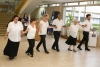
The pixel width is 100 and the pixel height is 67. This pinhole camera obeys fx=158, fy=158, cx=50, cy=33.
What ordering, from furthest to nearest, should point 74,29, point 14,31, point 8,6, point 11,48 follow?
point 8,6, point 74,29, point 11,48, point 14,31

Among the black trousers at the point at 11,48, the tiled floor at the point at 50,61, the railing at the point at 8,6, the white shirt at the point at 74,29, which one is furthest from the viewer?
the railing at the point at 8,6

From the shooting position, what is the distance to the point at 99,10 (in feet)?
28.2

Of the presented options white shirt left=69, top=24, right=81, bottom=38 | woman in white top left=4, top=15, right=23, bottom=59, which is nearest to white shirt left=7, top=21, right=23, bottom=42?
woman in white top left=4, top=15, right=23, bottom=59

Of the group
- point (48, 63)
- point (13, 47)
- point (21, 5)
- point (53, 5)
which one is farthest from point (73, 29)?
point (53, 5)

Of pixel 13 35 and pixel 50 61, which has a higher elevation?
pixel 13 35

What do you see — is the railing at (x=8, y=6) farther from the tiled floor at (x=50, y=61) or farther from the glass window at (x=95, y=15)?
the tiled floor at (x=50, y=61)

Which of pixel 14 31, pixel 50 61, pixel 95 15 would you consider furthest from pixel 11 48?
pixel 95 15

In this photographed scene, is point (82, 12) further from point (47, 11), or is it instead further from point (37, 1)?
point (47, 11)

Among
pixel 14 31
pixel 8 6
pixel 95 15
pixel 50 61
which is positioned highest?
pixel 8 6

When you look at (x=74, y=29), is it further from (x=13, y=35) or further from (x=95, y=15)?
(x=95, y=15)

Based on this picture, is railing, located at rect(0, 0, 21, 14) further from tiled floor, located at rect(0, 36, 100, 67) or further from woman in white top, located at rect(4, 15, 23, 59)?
woman in white top, located at rect(4, 15, 23, 59)

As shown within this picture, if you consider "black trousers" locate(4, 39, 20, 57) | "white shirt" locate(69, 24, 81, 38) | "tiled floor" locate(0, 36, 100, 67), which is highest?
"white shirt" locate(69, 24, 81, 38)

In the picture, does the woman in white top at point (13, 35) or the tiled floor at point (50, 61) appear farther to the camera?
the woman in white top at point (13, 35)

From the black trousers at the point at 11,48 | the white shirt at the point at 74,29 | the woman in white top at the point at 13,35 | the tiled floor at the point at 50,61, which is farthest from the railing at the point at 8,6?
the black trousers at the point at 11,48
